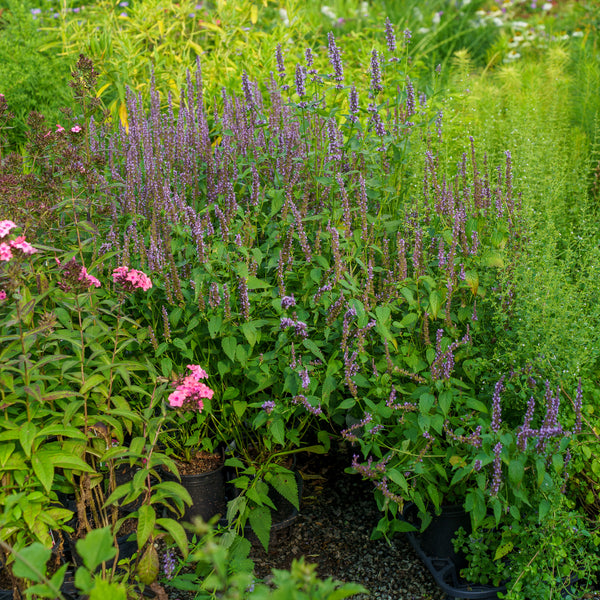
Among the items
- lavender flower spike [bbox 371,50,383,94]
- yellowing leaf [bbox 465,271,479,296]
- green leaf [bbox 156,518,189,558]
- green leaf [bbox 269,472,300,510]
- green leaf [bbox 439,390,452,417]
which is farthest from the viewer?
lavender flower spike [bbox 371,50,383,94]

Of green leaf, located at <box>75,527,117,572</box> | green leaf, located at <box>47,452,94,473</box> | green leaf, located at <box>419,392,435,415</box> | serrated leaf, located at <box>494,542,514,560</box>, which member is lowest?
serrated leaf, located at <box>494,542,514,560</box>

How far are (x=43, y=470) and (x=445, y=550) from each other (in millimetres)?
1558

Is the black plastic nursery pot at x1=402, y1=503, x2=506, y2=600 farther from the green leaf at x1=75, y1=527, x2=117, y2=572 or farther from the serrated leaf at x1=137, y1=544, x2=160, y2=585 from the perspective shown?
the green leaf at x1=75, y1=527, x2=117, y2=572

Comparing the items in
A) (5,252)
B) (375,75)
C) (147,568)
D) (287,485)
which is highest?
(375,75)

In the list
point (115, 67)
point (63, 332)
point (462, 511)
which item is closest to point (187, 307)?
point (63, 332)

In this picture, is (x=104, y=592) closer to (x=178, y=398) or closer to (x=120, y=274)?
(x=178, y=398)

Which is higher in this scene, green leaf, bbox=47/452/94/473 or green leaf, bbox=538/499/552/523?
green leaf, bbox=47/452/94/473

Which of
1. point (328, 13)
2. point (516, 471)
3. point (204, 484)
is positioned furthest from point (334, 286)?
point (328, 13)

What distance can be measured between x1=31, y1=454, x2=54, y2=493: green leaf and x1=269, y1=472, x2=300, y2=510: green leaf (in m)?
0.92

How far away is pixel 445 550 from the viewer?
8.74 feet

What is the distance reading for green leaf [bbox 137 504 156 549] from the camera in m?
2.12

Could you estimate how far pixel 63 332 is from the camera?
2.45 metres

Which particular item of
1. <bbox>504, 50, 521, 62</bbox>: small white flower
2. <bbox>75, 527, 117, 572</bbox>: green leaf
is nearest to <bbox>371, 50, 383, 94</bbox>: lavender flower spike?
<bbox>75, 527, 117, 572</bbox>: green leaf

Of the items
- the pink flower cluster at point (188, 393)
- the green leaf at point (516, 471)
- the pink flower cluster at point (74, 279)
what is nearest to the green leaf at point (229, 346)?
the pink flower cluster at point (188, 393)
